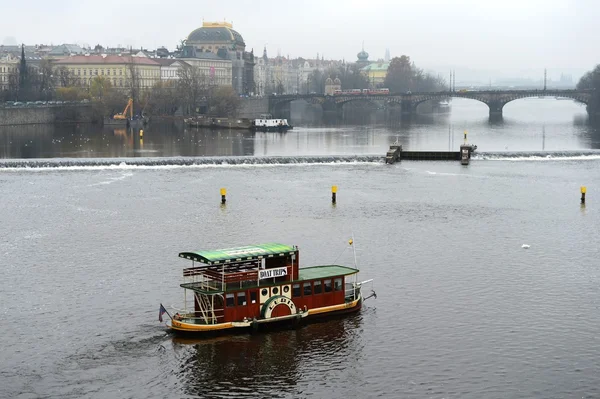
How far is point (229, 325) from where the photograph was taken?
2898 cm

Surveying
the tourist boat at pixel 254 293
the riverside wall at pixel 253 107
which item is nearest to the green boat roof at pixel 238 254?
the tourist boat at pixel 254 293

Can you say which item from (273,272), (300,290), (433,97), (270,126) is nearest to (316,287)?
(300,290)

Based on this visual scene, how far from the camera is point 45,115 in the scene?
398 feet

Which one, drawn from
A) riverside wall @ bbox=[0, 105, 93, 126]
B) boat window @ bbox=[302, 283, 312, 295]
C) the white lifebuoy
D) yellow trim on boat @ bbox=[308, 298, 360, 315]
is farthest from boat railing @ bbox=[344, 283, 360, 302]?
riverside wall @ bbox=[0, 105, 93, 126]

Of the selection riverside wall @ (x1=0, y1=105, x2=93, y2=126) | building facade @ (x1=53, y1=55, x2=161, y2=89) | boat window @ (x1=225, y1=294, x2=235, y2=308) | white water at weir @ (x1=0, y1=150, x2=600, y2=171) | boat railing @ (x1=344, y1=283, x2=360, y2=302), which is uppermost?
building facade @ (x1=53, y1=55, x2=161, y2=89)

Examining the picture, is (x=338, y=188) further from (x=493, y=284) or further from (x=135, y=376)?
(x=135, y=376)

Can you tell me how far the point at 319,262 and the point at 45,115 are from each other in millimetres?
90397

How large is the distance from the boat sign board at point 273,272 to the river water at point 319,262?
1.77m

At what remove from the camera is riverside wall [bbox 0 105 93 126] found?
11566 cm

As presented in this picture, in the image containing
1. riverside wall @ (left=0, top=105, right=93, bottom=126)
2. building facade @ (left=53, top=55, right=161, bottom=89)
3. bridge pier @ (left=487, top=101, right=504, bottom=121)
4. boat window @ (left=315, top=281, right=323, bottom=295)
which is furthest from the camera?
building facade @ (left=53, top=55, right=161, bottom=89)

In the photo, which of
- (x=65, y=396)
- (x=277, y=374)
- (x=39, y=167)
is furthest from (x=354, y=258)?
(x=39, y=167)

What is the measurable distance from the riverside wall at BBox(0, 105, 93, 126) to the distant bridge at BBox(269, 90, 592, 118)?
40.6 meters

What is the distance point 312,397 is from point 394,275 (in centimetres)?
1149

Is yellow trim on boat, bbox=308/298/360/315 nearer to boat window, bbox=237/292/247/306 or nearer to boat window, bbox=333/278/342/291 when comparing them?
boat window, bbox=333/278/342/291
